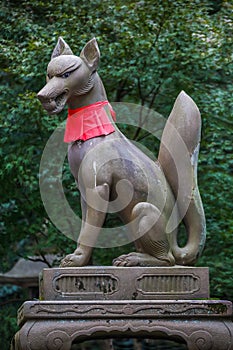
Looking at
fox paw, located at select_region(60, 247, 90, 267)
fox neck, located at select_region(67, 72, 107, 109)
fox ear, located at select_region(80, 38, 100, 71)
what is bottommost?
fox paw, located at select_region(60, 247, 90, 267)

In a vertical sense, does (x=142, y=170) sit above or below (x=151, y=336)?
above

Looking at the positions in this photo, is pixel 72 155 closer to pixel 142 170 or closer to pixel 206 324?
pixel 142 170

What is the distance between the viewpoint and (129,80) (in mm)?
11320

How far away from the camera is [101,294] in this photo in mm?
6395

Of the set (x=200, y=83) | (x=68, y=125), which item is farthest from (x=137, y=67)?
(x=68, y=125)

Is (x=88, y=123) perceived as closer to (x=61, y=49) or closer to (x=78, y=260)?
(x=61, y=49)

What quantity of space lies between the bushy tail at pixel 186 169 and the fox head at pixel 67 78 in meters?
0.86

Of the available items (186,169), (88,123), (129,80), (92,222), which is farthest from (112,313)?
(129,80)

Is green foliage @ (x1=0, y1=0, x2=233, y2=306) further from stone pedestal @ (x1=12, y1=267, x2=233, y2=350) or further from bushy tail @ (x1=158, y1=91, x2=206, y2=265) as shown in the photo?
stone pedestal @ (x1=12, y1=267, x2=233, y2=350)

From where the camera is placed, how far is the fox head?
6.68 meters

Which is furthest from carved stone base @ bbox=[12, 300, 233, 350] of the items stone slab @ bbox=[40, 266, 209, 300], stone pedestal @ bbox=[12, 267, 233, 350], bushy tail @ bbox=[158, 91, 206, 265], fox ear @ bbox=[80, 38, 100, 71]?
fox ear @ bbox=[80, 38, 100, 71]

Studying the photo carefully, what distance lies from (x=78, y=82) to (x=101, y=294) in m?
1.85

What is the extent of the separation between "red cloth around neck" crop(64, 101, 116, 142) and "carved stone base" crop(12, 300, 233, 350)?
1488 mm

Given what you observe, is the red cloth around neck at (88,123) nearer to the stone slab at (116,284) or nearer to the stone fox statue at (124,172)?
the stone fox statue at (124,172)
